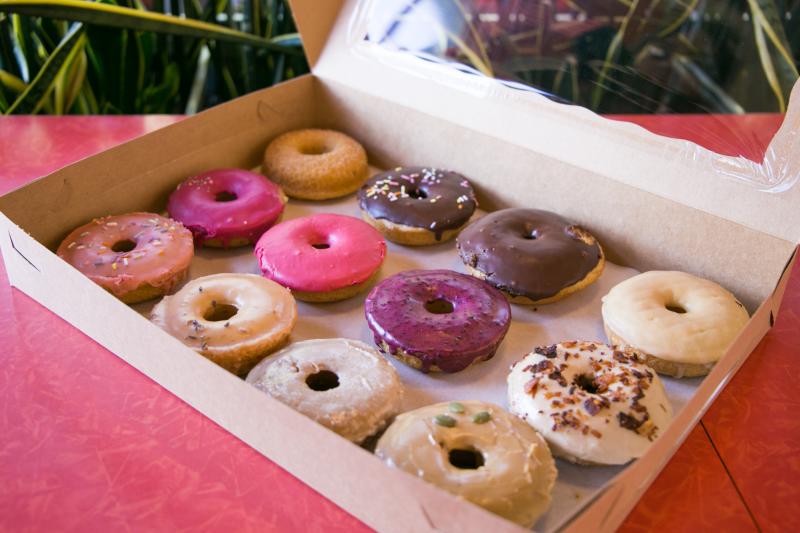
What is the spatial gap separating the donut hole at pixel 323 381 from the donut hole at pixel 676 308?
2.42ft

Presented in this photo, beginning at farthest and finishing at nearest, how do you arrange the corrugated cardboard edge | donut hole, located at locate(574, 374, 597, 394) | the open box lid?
the open box lid, donut hole, located at locate(574, 374, 597, 394), the corrugated cardboard edge

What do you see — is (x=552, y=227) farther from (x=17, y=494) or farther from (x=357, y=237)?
(x=17, y=494)

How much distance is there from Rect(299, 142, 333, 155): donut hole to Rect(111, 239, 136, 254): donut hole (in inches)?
24.1

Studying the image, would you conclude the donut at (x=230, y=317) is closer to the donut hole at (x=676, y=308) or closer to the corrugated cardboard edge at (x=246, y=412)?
the corrugated cardboard edge at (x=246, y=412)

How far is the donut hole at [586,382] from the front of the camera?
4.70 feet

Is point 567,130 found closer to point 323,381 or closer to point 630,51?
point 630,51

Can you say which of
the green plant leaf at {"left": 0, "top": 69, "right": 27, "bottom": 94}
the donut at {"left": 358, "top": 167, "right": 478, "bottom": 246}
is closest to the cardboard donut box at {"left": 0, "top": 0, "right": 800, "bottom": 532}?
the donut at {"left": 358, "top": 167, "right": 478, "bottom": 246}

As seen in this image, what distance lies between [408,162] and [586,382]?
3.21 ft

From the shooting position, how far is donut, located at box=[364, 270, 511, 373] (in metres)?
1.51

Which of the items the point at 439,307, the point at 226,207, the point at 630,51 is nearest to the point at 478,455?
the point at 439,307

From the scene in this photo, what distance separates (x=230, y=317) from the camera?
1.66 metres

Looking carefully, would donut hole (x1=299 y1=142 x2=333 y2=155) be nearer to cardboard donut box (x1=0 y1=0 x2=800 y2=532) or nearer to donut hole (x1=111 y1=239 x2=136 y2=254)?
cardboard donut box (x1=0 y1=0 x2=800 y2=532)

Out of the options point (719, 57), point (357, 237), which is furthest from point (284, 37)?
point (719, 57)

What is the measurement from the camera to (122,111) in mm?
2771
